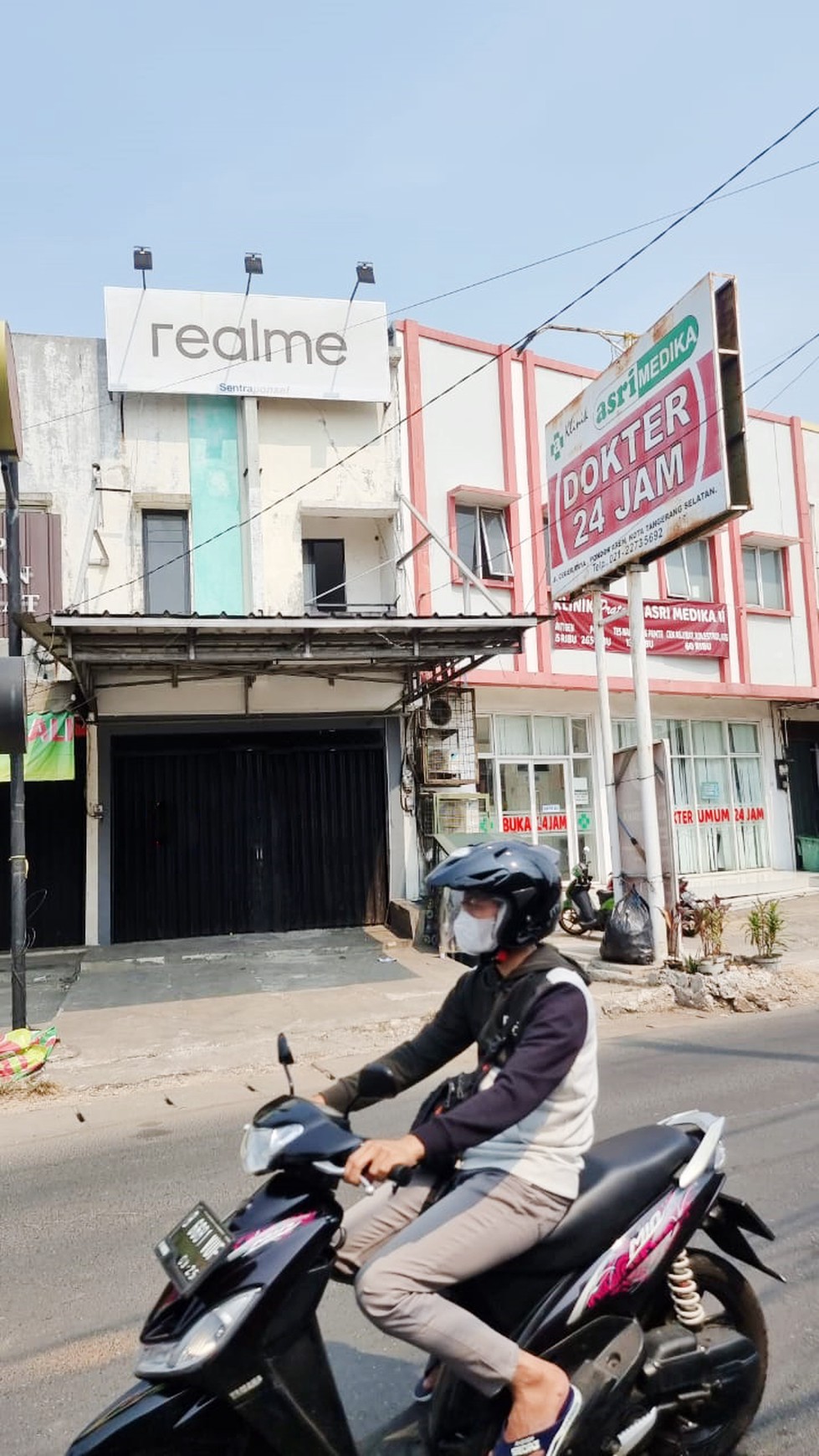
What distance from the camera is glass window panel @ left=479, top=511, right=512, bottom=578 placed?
15539mm

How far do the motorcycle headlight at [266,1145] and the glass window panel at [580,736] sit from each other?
14604mm

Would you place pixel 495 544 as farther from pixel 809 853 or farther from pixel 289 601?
pixel 809 853

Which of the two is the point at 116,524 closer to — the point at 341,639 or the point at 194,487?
the point at 194,487

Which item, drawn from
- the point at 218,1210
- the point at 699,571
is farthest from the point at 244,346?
the point at 218,1210

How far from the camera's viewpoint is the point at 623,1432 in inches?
100

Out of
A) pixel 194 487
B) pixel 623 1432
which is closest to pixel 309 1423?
pixel 623 1432

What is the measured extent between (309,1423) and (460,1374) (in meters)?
0.37

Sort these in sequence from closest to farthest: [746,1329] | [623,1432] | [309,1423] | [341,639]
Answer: [309,1423], [623,1432], [746,1329], [341,639]

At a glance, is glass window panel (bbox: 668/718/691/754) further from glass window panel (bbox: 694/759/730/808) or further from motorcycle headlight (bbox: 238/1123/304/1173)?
motorcycle headlight (bbox: 238/1123/304/1173)

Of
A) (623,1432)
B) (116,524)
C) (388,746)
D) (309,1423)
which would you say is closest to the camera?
(309,1423)

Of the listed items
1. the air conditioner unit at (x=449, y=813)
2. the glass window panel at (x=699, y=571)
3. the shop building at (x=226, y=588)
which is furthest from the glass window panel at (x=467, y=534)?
the glass window panel at (x=699, y=571)

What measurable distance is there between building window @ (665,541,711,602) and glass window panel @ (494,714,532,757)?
374cm

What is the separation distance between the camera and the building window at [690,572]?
1748 centimetres

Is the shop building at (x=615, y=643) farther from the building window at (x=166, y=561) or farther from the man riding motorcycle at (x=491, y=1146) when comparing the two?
the man riding motorcycle at (x=491, y=1146)
